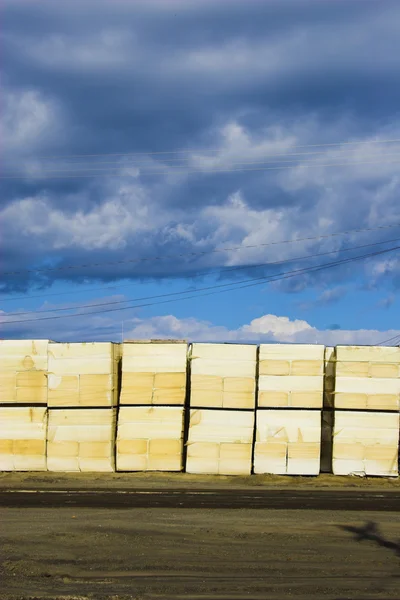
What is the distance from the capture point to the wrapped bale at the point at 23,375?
20828 mm

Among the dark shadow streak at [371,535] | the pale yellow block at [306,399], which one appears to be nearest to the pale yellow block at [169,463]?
the pale yellow block at [306,399]

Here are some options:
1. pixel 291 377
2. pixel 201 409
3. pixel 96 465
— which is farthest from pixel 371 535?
pixel 96 465

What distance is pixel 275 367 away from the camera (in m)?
20.4

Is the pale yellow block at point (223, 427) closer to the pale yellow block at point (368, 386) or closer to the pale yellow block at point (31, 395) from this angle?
the pale yellow block at point (368, 386)

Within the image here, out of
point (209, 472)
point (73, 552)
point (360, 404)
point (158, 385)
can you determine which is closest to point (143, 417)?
point (158, 385)

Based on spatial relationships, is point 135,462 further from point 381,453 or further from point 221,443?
point 381,453

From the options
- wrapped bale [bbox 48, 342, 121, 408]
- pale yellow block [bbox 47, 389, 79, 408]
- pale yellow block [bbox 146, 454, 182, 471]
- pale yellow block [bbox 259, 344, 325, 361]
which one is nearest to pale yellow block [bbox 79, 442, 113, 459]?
wrapped bale [bbox 48, 342, 121, 408]

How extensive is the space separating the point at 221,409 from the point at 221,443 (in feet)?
3.00

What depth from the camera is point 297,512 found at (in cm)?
1429

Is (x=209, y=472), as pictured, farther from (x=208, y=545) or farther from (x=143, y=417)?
(x=208, y=545)

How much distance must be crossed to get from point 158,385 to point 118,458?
228 centimetres

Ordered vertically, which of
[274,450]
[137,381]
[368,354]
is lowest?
[274,450]

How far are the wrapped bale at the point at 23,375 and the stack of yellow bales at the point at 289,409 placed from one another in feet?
19.8

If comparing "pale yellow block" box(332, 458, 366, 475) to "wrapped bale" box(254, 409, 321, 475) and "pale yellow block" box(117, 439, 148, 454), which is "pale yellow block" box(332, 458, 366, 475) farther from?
"pale yellow block" box(117, 439, 148, 454)
